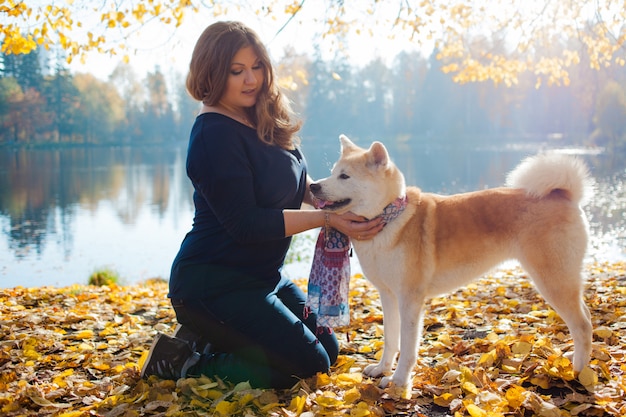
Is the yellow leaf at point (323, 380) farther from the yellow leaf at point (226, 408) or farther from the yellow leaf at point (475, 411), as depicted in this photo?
the yellow leaf at point (475, 411)

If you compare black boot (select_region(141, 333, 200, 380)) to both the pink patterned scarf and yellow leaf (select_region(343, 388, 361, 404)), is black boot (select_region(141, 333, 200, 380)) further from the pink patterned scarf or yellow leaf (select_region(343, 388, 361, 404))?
yellow leaf (select_region(343, 388, 361, 404))

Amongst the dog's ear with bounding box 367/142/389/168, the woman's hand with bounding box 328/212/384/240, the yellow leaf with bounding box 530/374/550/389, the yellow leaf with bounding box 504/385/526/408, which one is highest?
the dog's ear with bounding box 367/142/389/168

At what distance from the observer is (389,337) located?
3383 mm

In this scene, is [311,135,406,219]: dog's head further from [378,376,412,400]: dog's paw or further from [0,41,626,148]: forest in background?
[0,41,626,148]: forest in background

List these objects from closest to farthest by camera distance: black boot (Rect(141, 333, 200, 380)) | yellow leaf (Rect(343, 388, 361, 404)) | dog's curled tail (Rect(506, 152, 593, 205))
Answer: yellow leaf (Rect(343, 388, 361, 404)), dog's curled tail (Rect(506, 152, 593, 205)), black boot (Rect(141, 333, 200, 380))

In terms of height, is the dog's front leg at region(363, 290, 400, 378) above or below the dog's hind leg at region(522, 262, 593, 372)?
below

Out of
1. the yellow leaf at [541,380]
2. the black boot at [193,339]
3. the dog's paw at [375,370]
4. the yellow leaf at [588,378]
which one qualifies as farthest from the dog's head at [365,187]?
the yellow leaf at [588,378]

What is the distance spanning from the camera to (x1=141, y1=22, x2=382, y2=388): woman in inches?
124

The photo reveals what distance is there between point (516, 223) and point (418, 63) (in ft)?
200

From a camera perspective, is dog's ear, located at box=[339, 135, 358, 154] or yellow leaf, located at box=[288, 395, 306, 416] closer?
yellow leaf, located at box=[288, 395, 306, 416]

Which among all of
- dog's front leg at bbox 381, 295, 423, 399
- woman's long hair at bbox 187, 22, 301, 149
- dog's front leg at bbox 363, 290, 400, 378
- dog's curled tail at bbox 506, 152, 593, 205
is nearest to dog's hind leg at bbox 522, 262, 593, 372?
dog's curled tail at bbox 506, 152, 593, 205

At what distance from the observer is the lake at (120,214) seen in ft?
37.4

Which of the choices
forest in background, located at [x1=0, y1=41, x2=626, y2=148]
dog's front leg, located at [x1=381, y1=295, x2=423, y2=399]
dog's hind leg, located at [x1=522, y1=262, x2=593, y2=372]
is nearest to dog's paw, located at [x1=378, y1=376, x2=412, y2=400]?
dog's front leg, located at [x1=381, y1=295, x2=423, y2=399]

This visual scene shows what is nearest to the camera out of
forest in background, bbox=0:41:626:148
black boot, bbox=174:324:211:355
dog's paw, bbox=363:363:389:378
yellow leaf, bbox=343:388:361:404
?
yellow leaf, bbox=343:388:361:404
